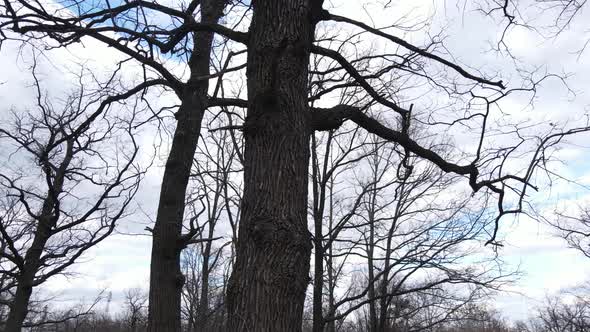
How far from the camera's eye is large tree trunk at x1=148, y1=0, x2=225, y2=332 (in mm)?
5703

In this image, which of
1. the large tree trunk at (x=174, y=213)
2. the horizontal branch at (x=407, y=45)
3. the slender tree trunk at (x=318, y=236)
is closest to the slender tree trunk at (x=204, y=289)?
the slender tree trunk at (x=318, y=236)

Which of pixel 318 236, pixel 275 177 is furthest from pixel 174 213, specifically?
pixel 318 236

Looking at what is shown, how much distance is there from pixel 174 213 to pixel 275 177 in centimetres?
326

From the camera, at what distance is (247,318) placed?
112 inches

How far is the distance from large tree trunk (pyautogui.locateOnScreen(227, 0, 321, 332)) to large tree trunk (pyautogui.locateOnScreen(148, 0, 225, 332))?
6.62 feet

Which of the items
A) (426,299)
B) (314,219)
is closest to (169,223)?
(314,219)

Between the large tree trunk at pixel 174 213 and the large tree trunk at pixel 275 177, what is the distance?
202 centimetres

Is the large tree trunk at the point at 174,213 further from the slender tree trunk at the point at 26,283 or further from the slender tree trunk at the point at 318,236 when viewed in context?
the slender tree trunk at the point at 26,283

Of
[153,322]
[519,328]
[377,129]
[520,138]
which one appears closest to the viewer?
[377,129]

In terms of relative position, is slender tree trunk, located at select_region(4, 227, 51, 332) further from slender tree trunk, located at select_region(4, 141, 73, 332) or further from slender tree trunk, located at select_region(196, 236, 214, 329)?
slender tree trunk, located at select_region(196, 236, 214, 329)

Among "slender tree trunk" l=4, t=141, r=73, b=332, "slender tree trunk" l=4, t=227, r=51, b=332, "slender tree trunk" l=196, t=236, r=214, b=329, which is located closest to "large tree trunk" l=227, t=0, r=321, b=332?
"slender tree trunk" l=4, t=141, r=73, b=332

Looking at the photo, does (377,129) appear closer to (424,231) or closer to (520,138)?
(520,138)

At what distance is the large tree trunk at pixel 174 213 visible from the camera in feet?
18.7

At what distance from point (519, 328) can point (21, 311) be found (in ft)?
204
